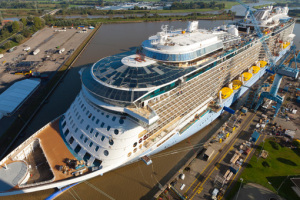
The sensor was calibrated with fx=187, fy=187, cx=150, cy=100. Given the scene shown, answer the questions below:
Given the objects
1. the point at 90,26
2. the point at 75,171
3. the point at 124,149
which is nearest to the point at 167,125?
the point at 124,149

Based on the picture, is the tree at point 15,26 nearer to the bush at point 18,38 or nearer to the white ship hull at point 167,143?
the bush at point 18,38

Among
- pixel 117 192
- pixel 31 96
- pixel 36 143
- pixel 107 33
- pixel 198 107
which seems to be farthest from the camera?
pixel 107 33

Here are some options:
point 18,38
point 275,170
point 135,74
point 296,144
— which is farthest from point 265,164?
point 18,38

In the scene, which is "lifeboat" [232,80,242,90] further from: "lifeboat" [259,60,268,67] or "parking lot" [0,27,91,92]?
"parking lot" [0,27,91,92]

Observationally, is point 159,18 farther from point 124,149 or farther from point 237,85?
point 124,149

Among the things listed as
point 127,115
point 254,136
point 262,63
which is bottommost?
point 254,136

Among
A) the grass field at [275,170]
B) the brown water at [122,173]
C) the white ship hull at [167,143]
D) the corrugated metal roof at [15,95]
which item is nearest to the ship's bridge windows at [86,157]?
the white ship hull at [167,143]

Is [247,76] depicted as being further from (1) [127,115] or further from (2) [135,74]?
(1) [127,115]
